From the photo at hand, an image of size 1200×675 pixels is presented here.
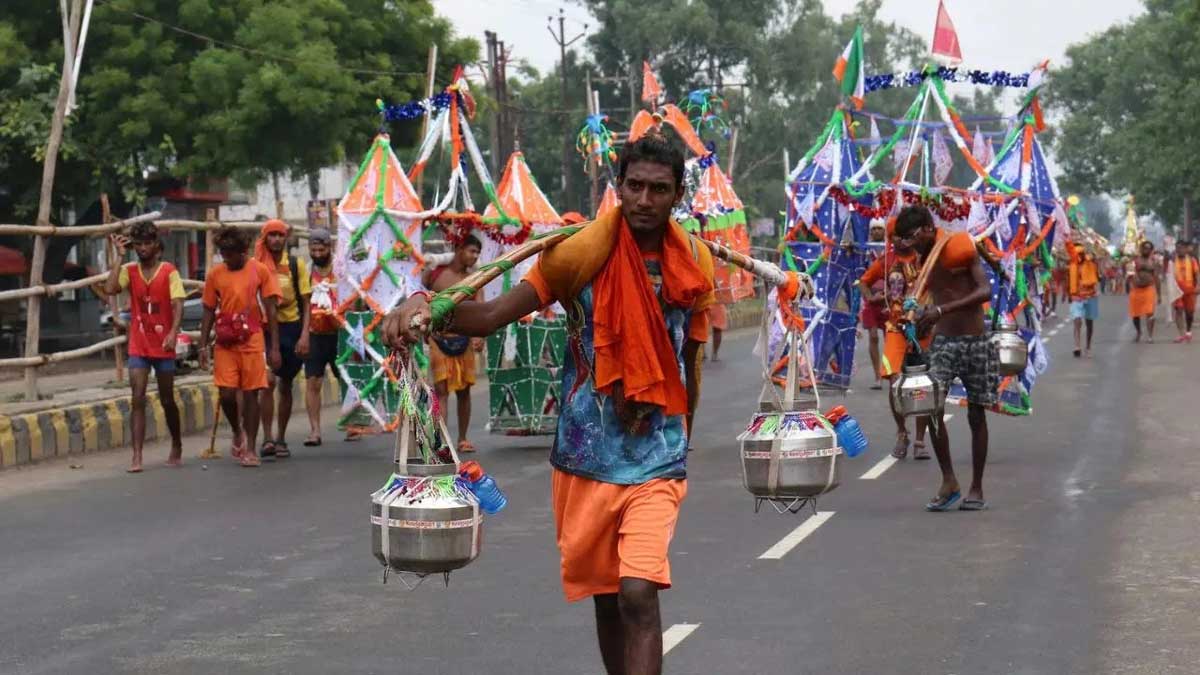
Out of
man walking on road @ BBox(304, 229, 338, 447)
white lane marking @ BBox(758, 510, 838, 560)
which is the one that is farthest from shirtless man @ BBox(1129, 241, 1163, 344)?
white lane marking @ BBox(758, 510, 838, 560)

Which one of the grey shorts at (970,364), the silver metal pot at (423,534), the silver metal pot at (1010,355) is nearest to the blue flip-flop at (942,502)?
the grey shorts at (970,364)

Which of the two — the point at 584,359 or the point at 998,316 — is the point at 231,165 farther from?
the point at 584,359

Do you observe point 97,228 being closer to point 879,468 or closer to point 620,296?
point 879,468

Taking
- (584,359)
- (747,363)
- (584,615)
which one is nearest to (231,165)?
(747,363)

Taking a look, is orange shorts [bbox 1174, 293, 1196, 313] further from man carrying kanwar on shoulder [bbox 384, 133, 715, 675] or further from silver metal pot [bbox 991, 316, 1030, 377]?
man carrying kanwar on shoulder [bbox 384, 133, 715, 675]

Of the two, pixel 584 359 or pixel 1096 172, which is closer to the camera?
pixel 584 359

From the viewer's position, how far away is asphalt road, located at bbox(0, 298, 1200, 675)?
7.09 meters

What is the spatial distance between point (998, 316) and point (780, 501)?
7209mm

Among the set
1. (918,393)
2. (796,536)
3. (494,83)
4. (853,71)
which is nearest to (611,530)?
(796,536)

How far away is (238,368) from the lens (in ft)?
45.8

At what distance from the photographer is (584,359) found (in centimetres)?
543

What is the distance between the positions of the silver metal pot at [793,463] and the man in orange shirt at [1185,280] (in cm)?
2683

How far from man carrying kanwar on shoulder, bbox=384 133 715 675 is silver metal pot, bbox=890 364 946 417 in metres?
5.08

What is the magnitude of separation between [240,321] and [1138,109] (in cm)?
7936
